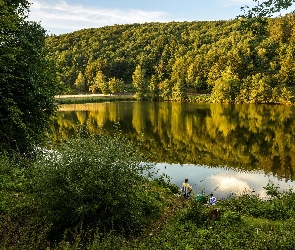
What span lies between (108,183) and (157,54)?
161 m

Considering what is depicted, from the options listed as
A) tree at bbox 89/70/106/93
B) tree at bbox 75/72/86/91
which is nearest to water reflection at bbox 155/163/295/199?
tree at bbox 89/70/106/93

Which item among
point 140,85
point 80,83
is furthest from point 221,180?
point 80,83

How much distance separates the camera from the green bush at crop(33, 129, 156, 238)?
9.45 m

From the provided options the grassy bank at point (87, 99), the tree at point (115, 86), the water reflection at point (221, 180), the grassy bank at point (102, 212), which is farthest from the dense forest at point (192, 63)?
the grassy bank at point (102, 212)

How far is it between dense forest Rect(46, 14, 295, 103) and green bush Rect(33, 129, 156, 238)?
5891 cm

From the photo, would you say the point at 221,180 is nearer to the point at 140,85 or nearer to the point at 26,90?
the point at 26,90

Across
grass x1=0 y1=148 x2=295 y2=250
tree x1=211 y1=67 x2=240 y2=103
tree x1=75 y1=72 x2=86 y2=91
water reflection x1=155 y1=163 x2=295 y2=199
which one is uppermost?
tree x1=75 y1=72 x2=86 y2=91

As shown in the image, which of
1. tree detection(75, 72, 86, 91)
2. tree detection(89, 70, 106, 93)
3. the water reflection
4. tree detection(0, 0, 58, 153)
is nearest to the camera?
tree detection(0, 0, 58, 153)

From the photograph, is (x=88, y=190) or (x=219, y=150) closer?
(x=88, y=190)

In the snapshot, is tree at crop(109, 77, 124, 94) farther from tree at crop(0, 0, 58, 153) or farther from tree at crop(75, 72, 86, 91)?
tree at crop(0, 0, 58, 153)

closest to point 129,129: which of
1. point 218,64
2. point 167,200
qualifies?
point 167,200

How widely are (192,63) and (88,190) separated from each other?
4795 inches

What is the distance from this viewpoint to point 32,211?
33.3ft

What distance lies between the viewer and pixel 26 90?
1873 cm
